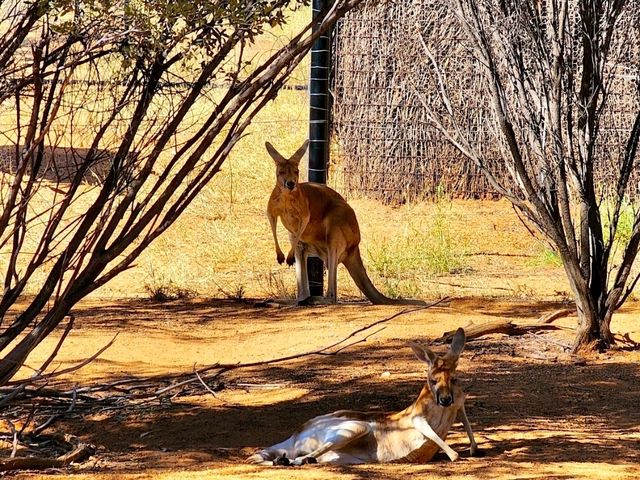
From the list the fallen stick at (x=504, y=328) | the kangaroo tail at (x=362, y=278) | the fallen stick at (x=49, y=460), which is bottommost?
the fallen stick at (x=49, y=460)

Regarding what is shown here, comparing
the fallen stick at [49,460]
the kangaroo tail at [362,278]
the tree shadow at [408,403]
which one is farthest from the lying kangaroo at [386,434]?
the kangaroo tail at [362,278]

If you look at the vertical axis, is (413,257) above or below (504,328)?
above

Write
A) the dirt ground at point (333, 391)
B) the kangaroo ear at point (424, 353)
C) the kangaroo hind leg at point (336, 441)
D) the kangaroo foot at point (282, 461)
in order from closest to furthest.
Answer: the dirt ground at point (333, 391)
the kangaroo foot at point (282, 461)
the kangaroo hind leg at point (336, 441)
the kangaroo ear at point (424, 353)

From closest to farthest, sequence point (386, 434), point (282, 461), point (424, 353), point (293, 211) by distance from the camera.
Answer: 1. point (282, 461)
2. point (386, 434)
3. point (424, 353)
4. point (293, 211)

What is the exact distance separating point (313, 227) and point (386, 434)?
496 cm

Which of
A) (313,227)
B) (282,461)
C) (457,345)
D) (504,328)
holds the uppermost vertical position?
(313,227)

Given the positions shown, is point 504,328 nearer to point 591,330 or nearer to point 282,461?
point 591,330

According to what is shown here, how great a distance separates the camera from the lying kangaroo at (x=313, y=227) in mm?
10609

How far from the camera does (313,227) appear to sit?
1084cm

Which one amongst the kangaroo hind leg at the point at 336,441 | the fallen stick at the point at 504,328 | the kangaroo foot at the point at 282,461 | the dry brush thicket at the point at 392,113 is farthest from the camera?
the dry brush thicket at the point at 392,113

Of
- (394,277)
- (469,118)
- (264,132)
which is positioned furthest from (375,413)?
(264,132)

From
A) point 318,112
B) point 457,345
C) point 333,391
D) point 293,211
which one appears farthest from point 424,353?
point 318,112

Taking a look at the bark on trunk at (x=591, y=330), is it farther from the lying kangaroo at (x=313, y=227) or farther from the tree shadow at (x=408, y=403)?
the lying kangaroo at (x=313, y=227)

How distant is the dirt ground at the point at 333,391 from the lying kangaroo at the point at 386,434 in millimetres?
155
